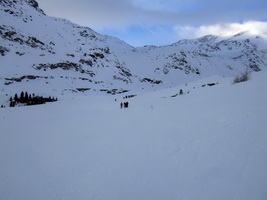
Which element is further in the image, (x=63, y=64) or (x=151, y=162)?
(x=63, y=64)

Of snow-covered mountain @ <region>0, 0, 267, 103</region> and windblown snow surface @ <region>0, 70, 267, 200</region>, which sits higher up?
snow-covered mountain @ <region>0, 0, 267, 103</region>

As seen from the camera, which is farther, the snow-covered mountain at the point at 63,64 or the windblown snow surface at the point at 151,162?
the snow-covered mountain at the point at 63,64

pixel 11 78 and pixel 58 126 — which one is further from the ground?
pixel 11 78

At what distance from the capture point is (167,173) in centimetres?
425

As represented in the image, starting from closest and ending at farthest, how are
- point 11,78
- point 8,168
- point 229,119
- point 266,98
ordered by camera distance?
point 8,168 < point 229,119 < point 266,98 < point 11,78

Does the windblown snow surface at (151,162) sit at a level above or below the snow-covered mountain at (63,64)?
below

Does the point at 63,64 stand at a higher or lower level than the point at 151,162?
higher

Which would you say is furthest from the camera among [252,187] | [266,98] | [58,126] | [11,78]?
[11,78]

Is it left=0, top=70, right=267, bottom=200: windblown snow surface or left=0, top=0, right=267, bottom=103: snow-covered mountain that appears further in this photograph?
left=0, top=0, right=267, bottom=103: snow-covered mountain

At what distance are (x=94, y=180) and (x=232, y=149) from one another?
3715 millimetres

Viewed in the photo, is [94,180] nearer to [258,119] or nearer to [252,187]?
[252,187]

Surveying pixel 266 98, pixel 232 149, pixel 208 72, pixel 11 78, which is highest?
pixel 208 72

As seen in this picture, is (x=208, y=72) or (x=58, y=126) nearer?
(x=58, y=126)

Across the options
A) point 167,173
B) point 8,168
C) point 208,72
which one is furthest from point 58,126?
point 208,72
